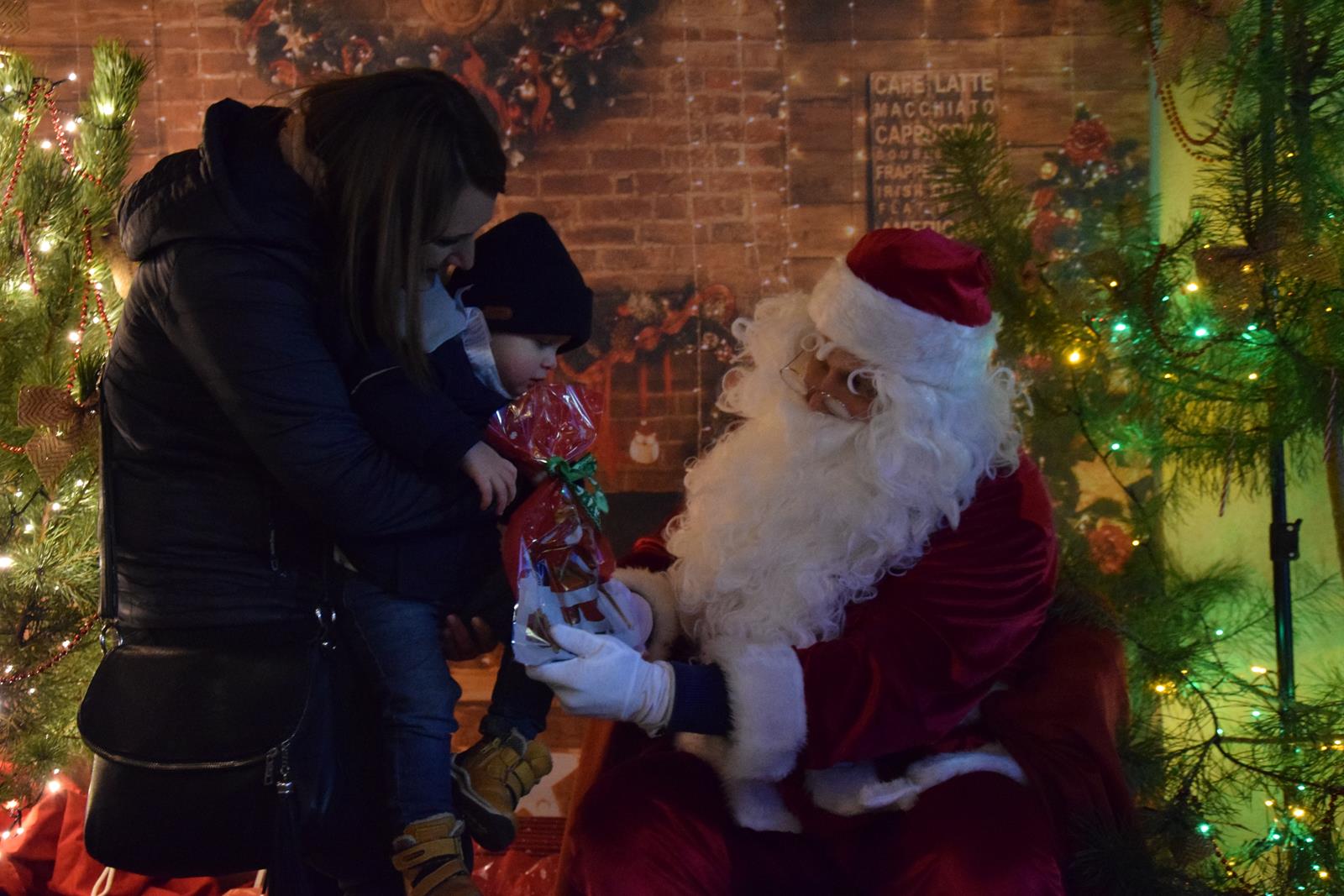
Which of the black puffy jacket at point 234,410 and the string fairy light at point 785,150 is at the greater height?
the string fairy light at point 785,150

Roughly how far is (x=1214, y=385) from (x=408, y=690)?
6.06 feet

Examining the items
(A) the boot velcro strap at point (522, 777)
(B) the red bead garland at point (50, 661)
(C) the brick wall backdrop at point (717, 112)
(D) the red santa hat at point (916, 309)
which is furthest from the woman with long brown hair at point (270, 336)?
(C) the brick wall backdrop at point (717, 112)

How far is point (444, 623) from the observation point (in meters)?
1.75

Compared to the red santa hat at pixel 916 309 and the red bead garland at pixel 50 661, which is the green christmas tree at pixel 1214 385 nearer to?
the red santa hat at pixel 916 309

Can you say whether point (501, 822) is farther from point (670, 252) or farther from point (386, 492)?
point (670, 252)

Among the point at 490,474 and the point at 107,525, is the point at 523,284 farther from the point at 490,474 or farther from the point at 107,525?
the point at 107,525

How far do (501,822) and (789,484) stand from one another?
2.67 ft

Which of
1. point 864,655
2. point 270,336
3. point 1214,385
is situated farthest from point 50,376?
point 1214,385

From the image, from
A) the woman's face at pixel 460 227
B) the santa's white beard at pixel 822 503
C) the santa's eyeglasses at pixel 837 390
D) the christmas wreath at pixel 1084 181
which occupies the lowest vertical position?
the santa's white beard at pixel 822 503

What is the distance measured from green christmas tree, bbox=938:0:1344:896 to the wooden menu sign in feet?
0.82

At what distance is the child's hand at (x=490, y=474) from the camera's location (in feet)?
5.28

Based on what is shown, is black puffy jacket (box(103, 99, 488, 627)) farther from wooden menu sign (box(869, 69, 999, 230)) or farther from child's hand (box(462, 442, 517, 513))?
wooden menu sign (box(869, 69, 999, 230))

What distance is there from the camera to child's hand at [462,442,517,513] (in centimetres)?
161

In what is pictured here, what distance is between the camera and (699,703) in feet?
5.94
